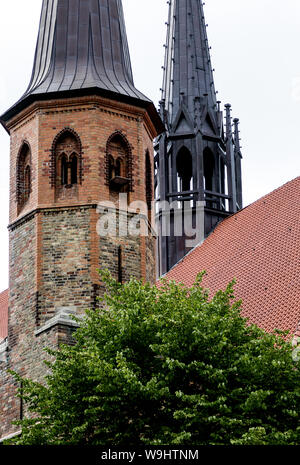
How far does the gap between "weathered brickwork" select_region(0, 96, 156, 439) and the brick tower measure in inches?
0.9

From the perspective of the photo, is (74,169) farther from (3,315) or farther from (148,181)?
(3,315)

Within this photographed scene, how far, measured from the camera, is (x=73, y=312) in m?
21.7

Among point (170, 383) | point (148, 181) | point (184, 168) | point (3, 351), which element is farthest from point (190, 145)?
point (170, 383)

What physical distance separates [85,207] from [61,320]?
9.03 ft

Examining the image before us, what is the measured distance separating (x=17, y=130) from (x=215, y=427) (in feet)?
34.4

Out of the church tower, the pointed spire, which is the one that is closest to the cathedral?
the church tower

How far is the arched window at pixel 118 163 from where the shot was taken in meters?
23.3

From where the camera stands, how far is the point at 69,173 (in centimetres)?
2328

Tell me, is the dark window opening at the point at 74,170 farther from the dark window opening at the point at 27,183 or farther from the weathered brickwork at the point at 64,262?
the dark window opening at the point at 27,183

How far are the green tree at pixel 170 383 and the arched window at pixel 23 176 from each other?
6.00 meters

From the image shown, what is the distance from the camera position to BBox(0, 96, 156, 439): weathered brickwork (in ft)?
72.1

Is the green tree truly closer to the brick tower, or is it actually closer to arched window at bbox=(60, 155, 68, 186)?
the brick tower

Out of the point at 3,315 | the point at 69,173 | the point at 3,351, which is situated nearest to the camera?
the point at 3,351
